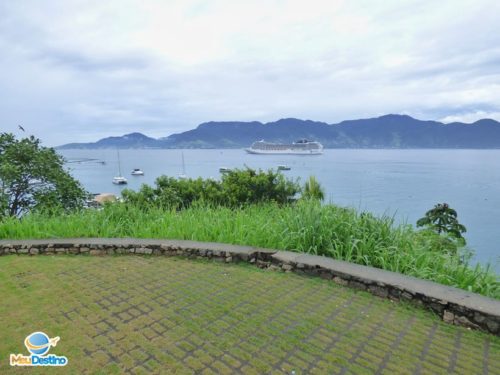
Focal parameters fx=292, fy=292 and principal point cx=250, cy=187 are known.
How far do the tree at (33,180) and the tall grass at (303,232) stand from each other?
2.33 m

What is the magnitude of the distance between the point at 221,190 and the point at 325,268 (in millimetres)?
6130

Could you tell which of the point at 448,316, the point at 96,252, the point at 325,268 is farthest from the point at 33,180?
the point at 448,316

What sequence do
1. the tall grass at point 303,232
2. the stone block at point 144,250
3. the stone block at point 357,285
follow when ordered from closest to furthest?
the stone block at point 357,285 < the tall grass at point 303,232 < the stone block at point 144,250

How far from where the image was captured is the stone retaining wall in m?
2.96

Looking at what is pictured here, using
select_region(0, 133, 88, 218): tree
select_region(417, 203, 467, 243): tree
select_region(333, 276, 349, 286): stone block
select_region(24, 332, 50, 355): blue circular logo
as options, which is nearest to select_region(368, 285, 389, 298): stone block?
select_region(333, 276, 349, 286): stone block

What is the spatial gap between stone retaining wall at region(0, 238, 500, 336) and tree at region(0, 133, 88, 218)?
11.8ft

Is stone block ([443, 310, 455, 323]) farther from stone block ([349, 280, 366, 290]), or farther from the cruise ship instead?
the cruise ship

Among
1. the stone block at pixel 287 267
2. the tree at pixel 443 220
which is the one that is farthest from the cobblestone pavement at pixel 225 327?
the tree at pixel 443 220

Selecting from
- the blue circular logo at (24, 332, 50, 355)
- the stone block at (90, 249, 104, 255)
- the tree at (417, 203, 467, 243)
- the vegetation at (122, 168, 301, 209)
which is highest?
the vegetation at (122, 168, 301, 209)

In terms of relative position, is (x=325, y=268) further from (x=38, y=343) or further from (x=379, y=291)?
(x=38, y=343)

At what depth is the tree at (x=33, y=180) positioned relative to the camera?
8.15 meters

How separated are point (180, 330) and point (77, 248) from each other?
10.8 feet

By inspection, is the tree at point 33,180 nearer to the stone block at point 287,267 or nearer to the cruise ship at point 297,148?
the stone block at point 287,267

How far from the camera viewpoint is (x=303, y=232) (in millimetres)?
4871
